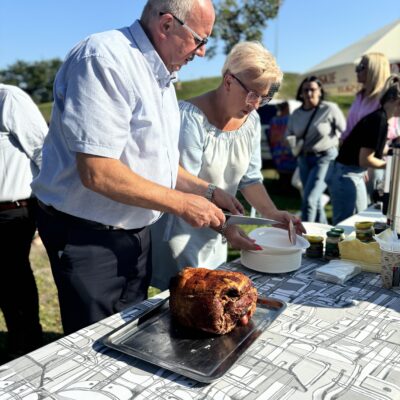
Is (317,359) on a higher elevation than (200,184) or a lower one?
lower

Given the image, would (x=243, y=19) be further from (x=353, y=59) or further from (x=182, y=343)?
(x=182, y=343)

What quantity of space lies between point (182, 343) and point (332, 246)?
98 cm

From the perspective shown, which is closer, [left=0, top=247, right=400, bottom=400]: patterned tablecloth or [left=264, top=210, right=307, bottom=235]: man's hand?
[left=0, top=247, right=400, bottom=400]: patterned tablecloth

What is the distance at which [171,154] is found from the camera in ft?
5.00

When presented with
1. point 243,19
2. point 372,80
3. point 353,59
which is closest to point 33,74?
point 243,19

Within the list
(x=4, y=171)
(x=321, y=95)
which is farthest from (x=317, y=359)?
(x=321, y=95)

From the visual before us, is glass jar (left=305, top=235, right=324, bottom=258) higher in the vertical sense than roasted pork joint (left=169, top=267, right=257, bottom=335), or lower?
lower

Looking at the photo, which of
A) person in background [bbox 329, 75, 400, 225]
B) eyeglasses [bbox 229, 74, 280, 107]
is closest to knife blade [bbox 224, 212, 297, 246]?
eyeglasses [bbox 229, 74, 280, 107]

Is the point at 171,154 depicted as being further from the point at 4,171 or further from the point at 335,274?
the point at 4,171

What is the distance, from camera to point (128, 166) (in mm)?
1387

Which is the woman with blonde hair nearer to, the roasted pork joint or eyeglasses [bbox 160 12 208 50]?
eyeglasses [bbox 160 12 208 50]

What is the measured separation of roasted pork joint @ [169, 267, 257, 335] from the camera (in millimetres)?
1156

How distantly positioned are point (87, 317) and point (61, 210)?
1.34ft

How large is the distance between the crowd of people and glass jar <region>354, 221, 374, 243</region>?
303mm
